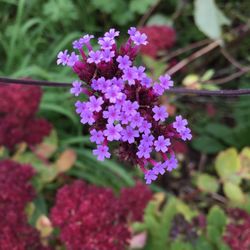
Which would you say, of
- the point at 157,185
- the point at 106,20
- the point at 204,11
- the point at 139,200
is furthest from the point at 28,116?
the point at 106,20

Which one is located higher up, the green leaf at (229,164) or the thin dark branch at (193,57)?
the thin dark branch at (193,57)

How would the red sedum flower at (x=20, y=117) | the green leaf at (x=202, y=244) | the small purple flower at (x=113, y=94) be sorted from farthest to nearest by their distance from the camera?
the red sedum flower at (x=20, y=117) < the green leaf at (x=202, y=244) < the small purple flower at (x=113, y=94)

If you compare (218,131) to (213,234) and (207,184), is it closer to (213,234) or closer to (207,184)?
(207,184)

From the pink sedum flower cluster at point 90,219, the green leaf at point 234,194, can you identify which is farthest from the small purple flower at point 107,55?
the green leaf at point 234,194

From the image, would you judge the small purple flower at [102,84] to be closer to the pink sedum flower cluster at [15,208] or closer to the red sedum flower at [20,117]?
the pink sedum flower cluster at [15,208]

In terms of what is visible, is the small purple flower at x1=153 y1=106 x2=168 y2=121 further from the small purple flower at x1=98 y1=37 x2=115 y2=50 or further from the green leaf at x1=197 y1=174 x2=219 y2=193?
the green leaf at x1=197 y1=174 x2=219 y2=193

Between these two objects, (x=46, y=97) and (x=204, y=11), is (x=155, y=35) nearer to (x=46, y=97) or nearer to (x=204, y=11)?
(x=204, y=11)

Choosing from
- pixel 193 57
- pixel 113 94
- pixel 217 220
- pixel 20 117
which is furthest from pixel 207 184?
pixel 113 94

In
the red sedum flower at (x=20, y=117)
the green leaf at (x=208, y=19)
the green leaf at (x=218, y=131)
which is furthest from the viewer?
the green leaf at (x=218, y=131)
